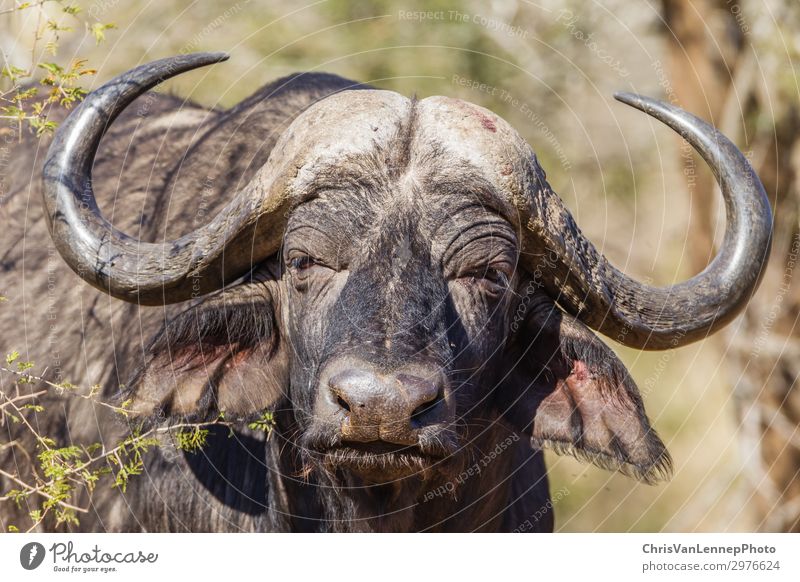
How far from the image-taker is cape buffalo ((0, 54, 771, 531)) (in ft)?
13.8

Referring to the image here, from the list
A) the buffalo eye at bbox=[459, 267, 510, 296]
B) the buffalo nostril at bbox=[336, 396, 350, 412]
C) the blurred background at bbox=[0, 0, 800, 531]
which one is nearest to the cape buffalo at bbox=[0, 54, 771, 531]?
the buffalo eye at bbox=[459, 267, 510, 296]

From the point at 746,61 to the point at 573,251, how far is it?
23.2ft

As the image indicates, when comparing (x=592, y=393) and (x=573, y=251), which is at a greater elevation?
(x=573, y=251)

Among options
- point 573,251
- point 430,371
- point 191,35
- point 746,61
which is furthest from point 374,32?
point 430,371

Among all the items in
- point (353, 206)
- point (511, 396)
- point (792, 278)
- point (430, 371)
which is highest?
point (353, 206)

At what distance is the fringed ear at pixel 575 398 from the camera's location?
454 cm

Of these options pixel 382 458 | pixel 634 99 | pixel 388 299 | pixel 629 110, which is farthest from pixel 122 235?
pixel 629 110

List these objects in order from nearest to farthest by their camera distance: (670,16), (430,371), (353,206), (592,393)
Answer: (430,371) < (353,206) < (592,393) < (670,16)

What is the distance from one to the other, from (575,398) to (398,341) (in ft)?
4.03

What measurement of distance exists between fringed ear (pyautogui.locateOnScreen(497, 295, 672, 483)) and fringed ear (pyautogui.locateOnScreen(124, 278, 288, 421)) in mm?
1079

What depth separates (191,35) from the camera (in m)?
12.5

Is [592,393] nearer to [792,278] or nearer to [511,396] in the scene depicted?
[511,396]

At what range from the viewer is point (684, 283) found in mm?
4570

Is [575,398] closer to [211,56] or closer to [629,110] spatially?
[211,56]
